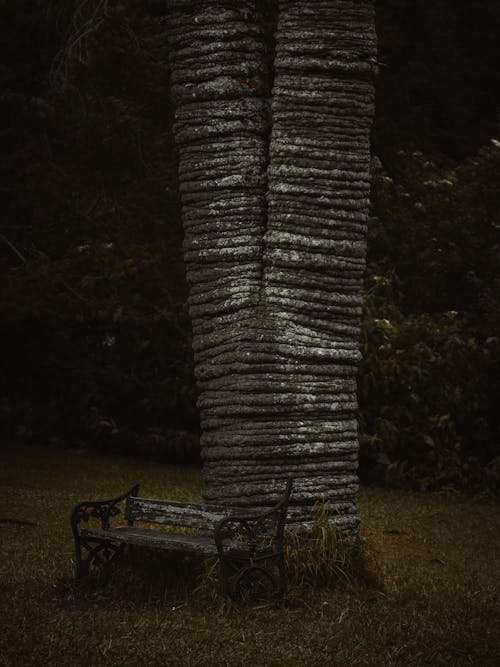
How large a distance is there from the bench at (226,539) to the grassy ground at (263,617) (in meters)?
0.17

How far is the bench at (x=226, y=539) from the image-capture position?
20.6 feet

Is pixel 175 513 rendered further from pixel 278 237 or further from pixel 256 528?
pixel 278 237

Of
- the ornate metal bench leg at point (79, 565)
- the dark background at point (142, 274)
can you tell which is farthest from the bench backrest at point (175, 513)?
the dark background at point (142, 274)

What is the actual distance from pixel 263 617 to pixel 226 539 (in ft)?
2.40

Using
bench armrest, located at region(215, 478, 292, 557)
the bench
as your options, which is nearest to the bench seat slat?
the bench

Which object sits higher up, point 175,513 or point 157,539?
point 175,513

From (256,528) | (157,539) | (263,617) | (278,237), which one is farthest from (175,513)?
(278,237)

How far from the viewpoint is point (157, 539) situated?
6562 mm

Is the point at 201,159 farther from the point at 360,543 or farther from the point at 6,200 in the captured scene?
the point at 6,200

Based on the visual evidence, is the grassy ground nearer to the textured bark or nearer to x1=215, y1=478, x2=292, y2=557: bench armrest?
x1=215, y1=478, x2=292, y2=557: bench armrest

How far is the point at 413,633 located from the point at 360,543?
1145 millimetres

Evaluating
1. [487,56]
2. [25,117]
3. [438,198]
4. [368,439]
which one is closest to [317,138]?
[368,439]

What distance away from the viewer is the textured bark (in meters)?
6.84

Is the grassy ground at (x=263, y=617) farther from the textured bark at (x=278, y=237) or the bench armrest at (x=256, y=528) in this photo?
the textured bark at (x=278, y=237)
